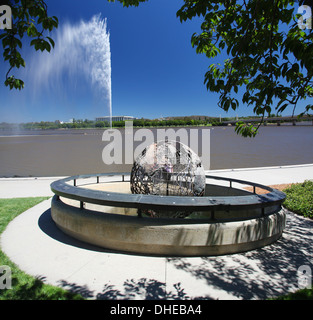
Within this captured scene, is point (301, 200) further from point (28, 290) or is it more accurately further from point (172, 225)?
point (28, 290)

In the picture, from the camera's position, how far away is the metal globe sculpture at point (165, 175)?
6.02 metres

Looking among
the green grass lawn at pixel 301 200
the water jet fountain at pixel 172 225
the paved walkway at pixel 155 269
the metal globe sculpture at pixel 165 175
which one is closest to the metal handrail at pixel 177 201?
the water jet fountain at pixel 172 225

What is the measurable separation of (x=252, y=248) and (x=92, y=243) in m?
3.19

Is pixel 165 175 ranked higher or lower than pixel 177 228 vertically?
higher

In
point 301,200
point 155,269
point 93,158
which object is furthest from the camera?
point 93,158

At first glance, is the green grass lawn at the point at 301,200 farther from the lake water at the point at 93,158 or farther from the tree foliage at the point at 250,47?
the lake water at the point at 93,158

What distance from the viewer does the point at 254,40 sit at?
489cm

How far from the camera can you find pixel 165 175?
20.2ft

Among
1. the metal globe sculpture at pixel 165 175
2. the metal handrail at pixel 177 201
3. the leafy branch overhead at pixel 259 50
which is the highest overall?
the leafy branch overhead at pixel 259 50

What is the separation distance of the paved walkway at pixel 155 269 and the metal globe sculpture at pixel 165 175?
178 cm

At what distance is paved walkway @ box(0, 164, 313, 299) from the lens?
3.61 m

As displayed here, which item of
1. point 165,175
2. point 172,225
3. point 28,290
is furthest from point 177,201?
point 28,290

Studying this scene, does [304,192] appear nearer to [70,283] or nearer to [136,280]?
[136,280]

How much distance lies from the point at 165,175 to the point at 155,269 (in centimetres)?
248
